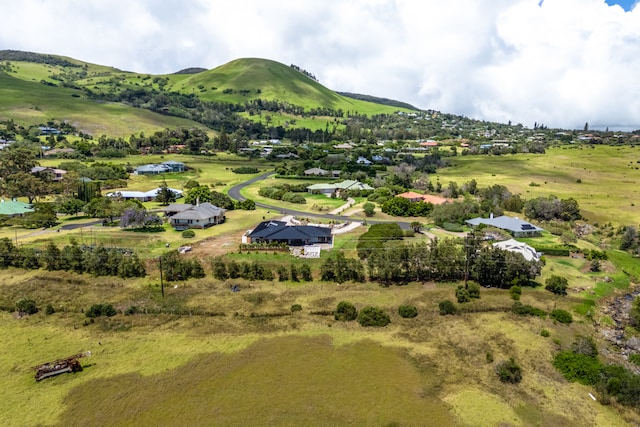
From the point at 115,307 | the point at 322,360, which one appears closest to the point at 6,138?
the point at 115,307

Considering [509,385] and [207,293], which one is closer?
[509,385]

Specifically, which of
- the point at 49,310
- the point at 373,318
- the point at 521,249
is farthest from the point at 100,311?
the point at 521,249

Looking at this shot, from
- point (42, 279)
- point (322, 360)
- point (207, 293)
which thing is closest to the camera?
point (322, 360)

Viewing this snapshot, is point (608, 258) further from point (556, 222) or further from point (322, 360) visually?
point (322, 360)

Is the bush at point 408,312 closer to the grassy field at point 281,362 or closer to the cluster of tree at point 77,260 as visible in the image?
the grassy field at point 281,362

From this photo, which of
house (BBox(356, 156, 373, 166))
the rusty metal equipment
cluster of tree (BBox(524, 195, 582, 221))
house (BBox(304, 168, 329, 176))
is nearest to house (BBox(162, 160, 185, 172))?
house (BBox(304, 168, 329, 176))

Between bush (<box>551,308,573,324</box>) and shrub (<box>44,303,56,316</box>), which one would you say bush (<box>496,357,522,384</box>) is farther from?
shrub (<box>44,303,56,316</box>)
